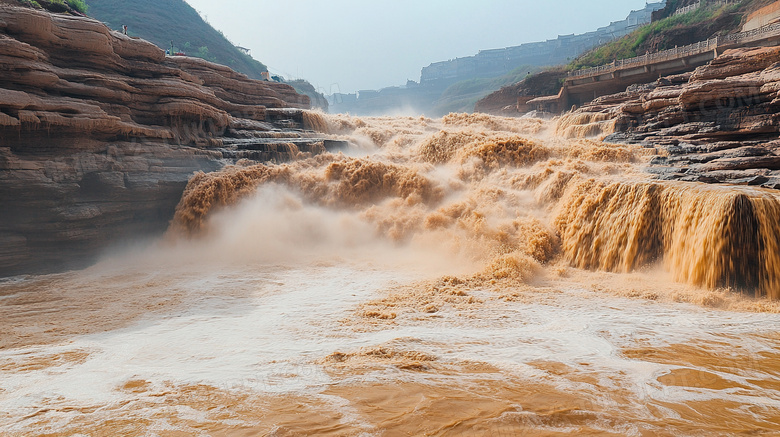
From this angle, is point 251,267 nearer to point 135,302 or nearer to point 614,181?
point 135,302

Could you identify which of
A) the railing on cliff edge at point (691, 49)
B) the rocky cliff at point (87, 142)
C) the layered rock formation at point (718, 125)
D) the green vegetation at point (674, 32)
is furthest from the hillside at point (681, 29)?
the rocky cliff at point (87, 142)

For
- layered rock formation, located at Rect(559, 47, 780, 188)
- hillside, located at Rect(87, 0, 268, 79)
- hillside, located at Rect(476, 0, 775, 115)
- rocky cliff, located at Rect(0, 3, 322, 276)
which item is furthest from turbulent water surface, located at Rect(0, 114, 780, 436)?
hillside, located at Rect(87, 0, 268, 79)

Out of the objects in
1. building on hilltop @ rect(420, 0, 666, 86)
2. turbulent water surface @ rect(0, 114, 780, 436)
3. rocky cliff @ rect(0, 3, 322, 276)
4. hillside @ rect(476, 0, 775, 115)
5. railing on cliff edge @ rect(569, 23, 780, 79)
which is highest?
building on hilltop @ rect(420, 0, 666, 86)

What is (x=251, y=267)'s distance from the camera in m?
8.25

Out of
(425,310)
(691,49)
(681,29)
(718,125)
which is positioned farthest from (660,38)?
(425,310)

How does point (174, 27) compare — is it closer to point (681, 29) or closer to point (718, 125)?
point (681, 29)

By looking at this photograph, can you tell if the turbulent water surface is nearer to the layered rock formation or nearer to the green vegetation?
the layered rock formation

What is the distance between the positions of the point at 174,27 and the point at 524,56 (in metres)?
64.8

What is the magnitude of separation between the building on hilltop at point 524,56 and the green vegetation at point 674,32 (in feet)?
139

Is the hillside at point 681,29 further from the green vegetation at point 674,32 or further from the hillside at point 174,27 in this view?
the hillside at point 174,27

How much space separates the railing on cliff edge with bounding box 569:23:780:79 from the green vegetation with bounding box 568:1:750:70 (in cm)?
598

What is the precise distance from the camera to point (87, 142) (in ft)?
30.9

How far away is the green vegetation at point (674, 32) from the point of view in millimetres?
26109

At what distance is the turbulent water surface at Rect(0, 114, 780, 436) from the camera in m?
3.10
